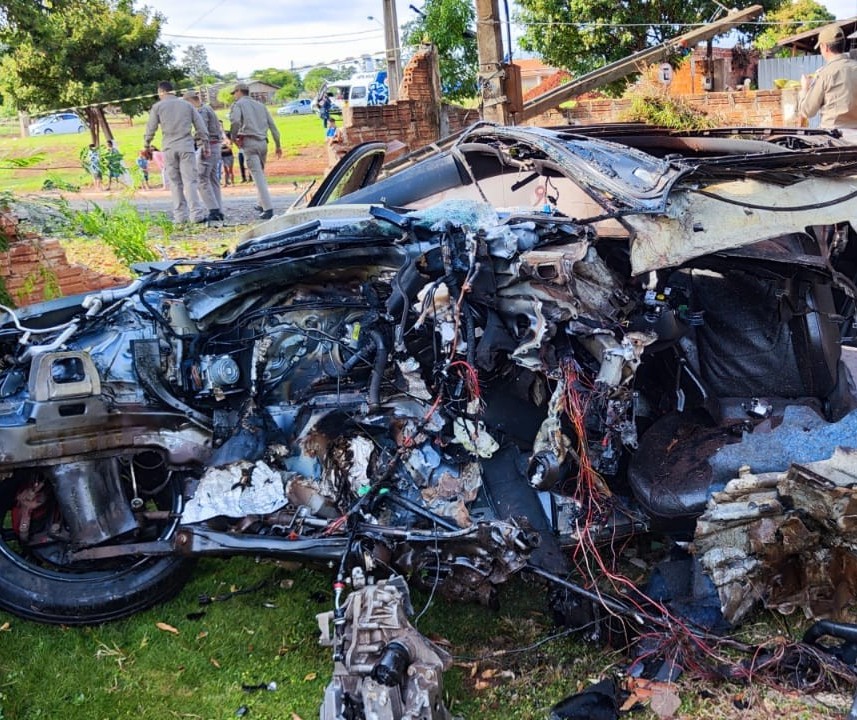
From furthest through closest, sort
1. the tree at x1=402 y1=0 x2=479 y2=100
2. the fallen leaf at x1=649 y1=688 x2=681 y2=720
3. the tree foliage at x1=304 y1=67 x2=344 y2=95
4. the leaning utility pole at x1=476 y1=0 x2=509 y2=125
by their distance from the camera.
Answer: the tree foliage at x1=304 y1=67 x2=344 y2=95, the tree at x1=402 y1=0 x2=479 y2=100, the leaning utility pole at x1=476 y1=0 x2=509 y2=125, the fallen leaf at x1=649 y1=688 x2=681 y2=720

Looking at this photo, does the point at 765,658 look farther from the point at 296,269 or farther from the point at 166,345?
the point at 166,345

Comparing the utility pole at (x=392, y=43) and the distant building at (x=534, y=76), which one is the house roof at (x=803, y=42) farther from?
the utility pole at (x=392, y=43)

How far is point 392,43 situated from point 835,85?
7531 mm

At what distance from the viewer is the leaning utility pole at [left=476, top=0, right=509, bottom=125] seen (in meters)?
9.61

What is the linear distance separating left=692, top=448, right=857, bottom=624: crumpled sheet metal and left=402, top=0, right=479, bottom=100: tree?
801 inches

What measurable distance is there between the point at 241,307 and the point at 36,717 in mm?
1858

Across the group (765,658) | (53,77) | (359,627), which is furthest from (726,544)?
(53,77)

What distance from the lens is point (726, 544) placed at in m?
3.37

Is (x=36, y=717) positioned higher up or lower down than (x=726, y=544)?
lower down

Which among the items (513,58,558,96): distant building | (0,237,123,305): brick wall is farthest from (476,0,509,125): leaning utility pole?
(513,58,558,96): distant building

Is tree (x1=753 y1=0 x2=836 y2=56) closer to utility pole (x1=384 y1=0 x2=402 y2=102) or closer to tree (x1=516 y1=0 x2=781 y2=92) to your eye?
tree (x1=516 y1=0 x2=781 y2=92)

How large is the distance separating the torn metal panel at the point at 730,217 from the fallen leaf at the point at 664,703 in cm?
166

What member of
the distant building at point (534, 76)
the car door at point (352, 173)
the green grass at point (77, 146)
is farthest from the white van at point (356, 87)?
the car door at point (352, 173)

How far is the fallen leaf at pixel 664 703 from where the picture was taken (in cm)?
295
